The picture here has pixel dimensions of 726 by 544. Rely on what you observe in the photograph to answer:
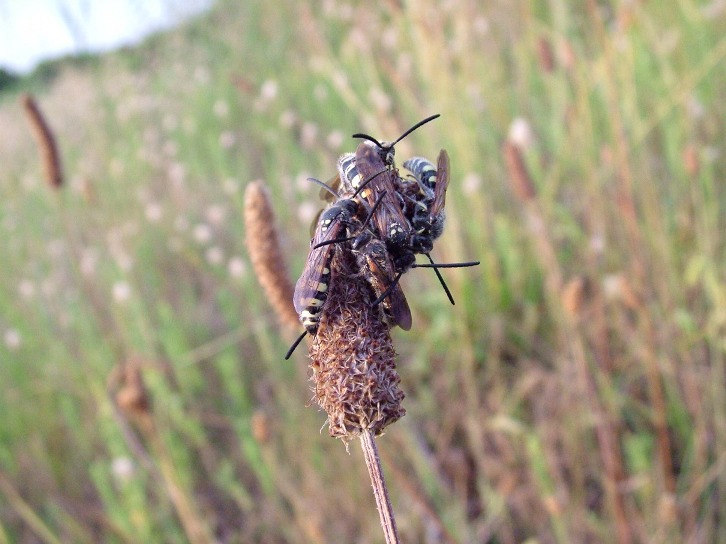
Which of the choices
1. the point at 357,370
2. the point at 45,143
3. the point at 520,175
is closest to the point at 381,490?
the point at 357,370

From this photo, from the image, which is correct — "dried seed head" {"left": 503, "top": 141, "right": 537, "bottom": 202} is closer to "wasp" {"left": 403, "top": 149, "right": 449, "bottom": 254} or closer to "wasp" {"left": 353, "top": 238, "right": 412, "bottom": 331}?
"wasp" {"left": 403, "top": 149, "right": 449, "bottom": 254}

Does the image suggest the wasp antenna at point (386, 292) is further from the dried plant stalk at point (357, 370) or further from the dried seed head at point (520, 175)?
the dried seed head at point (520, 175)

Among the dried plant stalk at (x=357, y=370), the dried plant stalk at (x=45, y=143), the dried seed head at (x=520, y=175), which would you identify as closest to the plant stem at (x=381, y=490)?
the dried plant stalk at (x=357, y=370)

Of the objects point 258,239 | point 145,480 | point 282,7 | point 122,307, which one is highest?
point 282,7

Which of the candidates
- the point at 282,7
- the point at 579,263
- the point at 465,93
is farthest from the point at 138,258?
the point at 282,7

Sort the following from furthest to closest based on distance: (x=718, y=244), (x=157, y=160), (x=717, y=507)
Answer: (x=157, y=160), (x=718, y=244), (x=717, y=507)

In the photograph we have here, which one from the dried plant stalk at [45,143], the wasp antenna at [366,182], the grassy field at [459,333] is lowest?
the grassy field at [459,333]

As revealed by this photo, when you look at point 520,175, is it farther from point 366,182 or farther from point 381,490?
point 381,490

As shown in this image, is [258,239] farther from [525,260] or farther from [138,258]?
[138,258]
